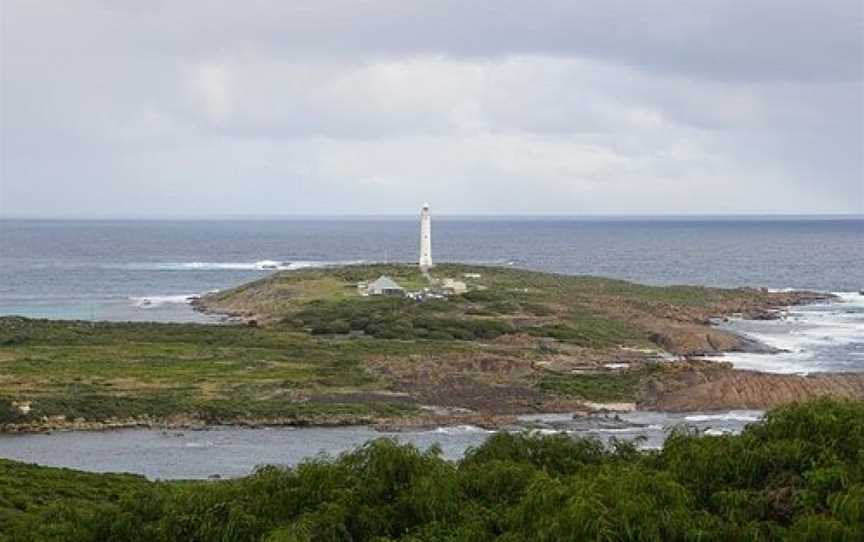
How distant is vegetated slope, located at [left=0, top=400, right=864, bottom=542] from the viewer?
1677cm

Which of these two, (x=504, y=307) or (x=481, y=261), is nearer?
(x=504, y=307)

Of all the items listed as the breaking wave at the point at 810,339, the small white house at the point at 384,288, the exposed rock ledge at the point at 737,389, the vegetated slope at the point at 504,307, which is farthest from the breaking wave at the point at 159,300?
the exposed rock ledge at the point at 737,389

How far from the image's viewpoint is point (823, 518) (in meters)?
16.2

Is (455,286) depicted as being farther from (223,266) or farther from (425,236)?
(223,266)

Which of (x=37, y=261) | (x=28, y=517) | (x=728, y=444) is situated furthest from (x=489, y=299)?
(x=37, y=261)

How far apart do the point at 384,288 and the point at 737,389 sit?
4030cm

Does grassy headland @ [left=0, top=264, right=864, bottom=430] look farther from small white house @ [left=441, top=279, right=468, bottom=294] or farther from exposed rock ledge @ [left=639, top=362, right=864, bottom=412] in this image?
small white house @ [left=441, top=279, right=468, bottom=294]

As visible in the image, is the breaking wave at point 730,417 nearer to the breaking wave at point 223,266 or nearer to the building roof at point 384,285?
the building roof at point 384,285

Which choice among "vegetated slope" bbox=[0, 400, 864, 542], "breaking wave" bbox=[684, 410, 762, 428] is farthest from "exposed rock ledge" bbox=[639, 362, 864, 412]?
"vegetated slope" bbox=[0, 400, 864, 542]

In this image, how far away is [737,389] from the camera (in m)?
53.9

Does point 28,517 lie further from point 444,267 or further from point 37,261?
point 37,261

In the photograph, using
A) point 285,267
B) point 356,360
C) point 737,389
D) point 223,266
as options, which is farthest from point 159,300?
point 737,389

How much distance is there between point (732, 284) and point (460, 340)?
64312 mm

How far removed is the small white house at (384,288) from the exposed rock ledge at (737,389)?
3485cm
